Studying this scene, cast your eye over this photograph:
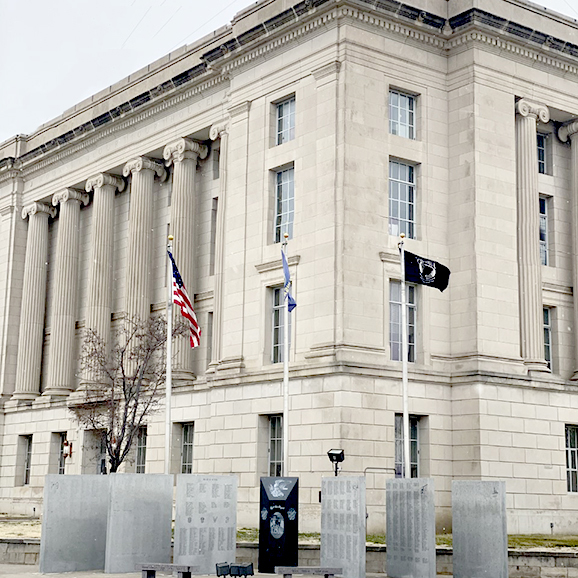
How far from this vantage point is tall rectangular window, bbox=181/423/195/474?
4500 cm

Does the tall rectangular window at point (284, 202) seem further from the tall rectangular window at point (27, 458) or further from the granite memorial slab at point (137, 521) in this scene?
the tall rectangular window at point (27, 458)

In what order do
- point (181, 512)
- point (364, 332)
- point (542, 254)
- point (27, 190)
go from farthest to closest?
point (27, 190) → point (542, 254) → point (364, 332) → point (181, 512)

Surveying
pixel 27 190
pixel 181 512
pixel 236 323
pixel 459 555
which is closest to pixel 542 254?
pixel 236 323

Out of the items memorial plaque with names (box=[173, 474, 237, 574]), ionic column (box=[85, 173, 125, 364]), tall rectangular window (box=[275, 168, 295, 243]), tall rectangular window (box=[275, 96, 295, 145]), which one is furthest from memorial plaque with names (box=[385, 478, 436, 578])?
ionic column (box=[85, 173, 125, 364])

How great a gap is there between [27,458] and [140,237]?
604 inches

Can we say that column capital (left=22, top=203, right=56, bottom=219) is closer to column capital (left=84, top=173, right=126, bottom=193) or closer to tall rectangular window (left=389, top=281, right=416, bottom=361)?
column capital (left=84, top=173, right=126, bottom=193)

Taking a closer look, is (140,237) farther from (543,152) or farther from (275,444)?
(543,152)

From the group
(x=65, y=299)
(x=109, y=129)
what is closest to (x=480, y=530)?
(x=109, y=129)

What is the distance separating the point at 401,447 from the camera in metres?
37.7

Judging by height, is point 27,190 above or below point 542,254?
above

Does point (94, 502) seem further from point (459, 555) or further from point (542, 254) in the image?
point (542, 254)

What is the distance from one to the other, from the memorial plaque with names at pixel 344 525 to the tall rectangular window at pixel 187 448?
745 inches

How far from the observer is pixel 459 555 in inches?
1050

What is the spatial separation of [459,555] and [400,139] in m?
18.6
